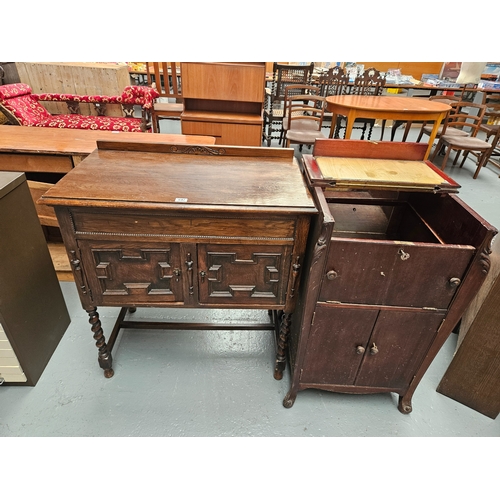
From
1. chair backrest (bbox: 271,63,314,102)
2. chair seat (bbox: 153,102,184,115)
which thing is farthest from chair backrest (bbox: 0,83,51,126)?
chair backrest (bbox: 271,63,314,102)

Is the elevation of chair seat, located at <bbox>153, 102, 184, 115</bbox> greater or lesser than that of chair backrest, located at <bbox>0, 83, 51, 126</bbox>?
lesser

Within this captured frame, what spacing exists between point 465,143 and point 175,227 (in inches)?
181

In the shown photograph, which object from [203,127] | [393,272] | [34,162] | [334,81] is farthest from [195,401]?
[334,81]

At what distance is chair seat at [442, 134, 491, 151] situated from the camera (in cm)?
425

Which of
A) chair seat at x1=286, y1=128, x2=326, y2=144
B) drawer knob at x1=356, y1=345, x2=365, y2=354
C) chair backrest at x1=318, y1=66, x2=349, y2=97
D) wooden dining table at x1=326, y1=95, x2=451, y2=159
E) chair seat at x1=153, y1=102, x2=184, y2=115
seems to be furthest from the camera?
chair backrest at x1=318, y1=66, x2=349, y2=97

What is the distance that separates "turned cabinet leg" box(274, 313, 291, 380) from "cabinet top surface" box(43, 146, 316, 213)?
597mm

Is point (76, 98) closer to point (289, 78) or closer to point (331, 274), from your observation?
point (289, 78)

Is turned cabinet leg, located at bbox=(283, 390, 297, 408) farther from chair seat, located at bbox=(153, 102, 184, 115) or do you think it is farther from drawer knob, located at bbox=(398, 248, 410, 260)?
chair seat, located at bbox=(153, 102, 184, 115)

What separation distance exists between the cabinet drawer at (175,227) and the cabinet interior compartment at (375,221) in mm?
471

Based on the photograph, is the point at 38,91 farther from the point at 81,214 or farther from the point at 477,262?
the point at 477,262

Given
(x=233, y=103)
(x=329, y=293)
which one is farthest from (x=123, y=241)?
(x=233, y=103)

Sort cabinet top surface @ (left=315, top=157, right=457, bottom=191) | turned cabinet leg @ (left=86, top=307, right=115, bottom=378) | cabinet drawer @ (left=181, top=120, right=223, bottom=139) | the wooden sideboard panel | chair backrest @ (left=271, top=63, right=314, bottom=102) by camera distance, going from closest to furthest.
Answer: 1. cabinet top surface @ (left=315, top=157, right=457, bottom=191)
2. turned cabinet leg @ (left=86, top=307, right=115, bottom=378)
3. the wooden sideboard panel
4. cabinet drawer @ (left=181, top=120, right=223, bottom=139)
5. chair backrest @ (left=271, top=63, right=314, bottom=102)

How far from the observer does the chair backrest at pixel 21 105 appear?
3.23 metres

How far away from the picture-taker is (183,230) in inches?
49.8
